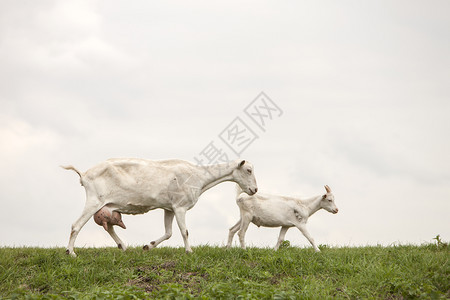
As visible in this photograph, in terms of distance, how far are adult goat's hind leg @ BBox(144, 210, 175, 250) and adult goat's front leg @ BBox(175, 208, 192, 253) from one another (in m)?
0.60

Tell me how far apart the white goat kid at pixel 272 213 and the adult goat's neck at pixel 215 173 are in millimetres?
777

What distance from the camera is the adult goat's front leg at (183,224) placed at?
1295 centimetres

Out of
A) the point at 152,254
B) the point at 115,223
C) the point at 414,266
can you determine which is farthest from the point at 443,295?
the point at 115,223

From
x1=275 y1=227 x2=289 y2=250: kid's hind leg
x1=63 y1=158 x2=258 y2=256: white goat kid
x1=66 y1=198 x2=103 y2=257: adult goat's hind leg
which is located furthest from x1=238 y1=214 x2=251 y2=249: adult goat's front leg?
x1=66 y1=198 x2=103 y2=257: adult goat's hind leg

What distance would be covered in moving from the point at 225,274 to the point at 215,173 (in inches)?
144

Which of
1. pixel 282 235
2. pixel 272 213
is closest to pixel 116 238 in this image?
pixel 272 213

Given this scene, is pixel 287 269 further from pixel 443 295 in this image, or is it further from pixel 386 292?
pixel 443 295

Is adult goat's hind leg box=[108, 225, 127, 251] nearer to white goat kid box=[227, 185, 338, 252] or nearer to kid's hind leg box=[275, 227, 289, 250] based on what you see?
white goat kid box=[227, 185, 338, 252]

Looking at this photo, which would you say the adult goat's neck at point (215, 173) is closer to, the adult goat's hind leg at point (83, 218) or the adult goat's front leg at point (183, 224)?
the adult goat's front leg at point (183, 224)

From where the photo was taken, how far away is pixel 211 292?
9445 millimetres

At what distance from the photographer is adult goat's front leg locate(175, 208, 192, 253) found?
42.5 ft

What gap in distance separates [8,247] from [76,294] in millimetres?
5773

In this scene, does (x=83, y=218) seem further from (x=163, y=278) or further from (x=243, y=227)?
(x=243, y=227)

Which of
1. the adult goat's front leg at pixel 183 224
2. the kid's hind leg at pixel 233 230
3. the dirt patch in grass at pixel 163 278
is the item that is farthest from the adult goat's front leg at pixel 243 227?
the dirt patch in grass at pixel 163 278
